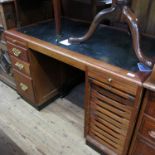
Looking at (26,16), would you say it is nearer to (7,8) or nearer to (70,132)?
(7,8)

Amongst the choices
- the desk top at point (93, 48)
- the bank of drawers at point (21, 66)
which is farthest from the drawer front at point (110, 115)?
the bank of drawers at point (21, 66)

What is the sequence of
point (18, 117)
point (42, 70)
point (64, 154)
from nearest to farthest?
point (64, 154) → point (42, 70) → point (18, 117)

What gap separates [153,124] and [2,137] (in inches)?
48.2

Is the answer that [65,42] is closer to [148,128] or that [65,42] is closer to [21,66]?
[21,66]

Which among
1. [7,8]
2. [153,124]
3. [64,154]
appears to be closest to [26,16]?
[7,8]

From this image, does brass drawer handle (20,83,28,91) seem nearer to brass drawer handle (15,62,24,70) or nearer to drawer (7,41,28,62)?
brass drawer handle (15,62,24,70)

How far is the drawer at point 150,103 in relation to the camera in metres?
0.86

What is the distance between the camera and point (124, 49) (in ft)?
3.81

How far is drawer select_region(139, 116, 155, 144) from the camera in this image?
0.93m

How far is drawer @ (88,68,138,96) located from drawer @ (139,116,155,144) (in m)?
0.17

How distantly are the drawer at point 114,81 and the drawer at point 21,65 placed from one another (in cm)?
69

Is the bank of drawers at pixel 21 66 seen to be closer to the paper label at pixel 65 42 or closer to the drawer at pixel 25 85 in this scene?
the drawer at pixel 25 85

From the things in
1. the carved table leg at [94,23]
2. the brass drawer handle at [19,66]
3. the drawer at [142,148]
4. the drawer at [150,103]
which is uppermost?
the carved table leg at [94,23]

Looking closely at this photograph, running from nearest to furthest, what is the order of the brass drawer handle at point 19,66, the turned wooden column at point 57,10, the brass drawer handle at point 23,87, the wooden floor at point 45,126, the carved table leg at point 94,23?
the carved table leg at point 94,23, the turned wooden column at point 57,10, the wooden floor at point 45,126, the brass drawer handle at point 19,66, the brass drawer handle at point 23,87
